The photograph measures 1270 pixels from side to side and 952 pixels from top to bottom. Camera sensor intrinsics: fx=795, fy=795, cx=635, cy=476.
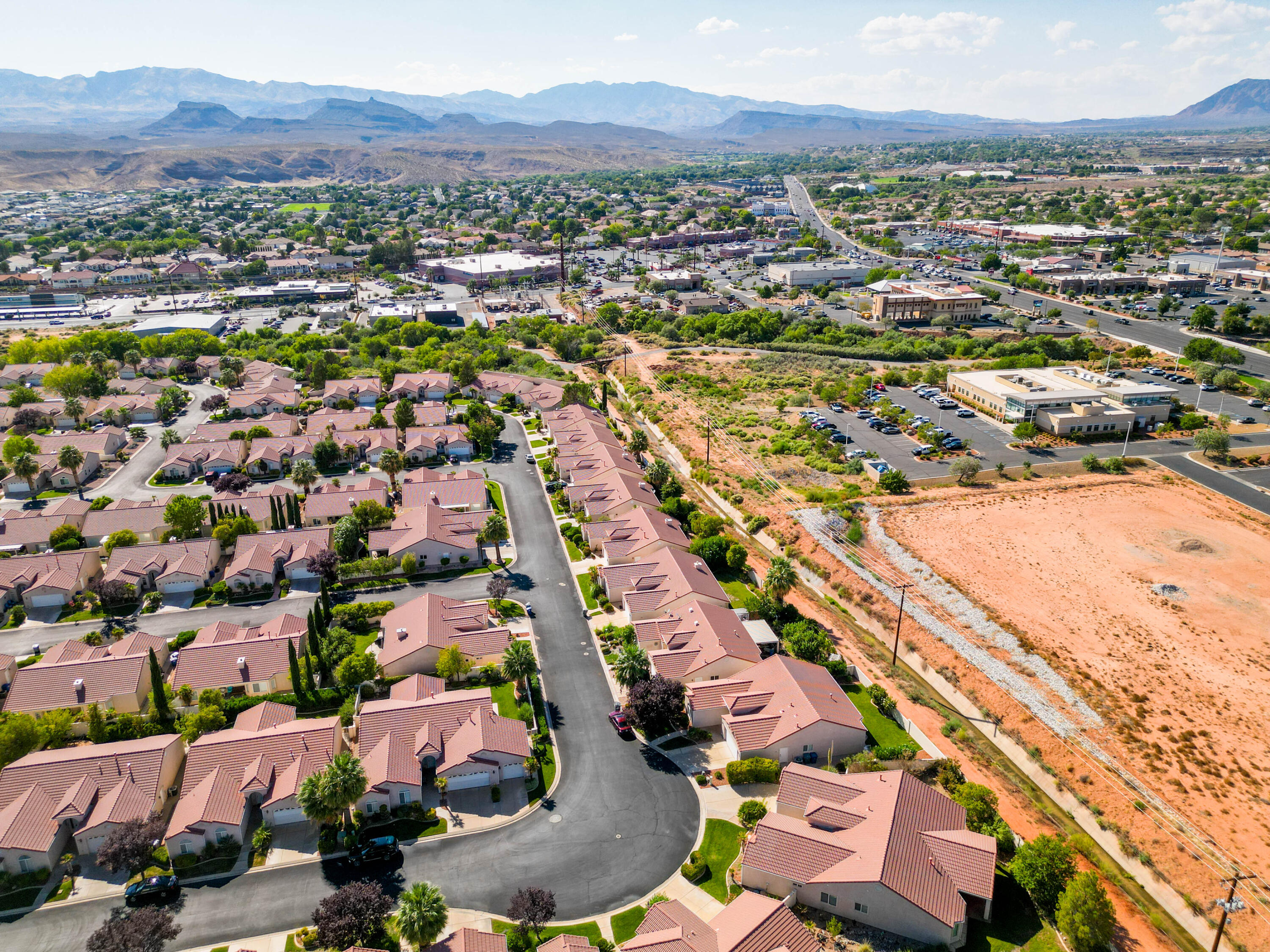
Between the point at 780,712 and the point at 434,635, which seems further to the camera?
the point at 434,635

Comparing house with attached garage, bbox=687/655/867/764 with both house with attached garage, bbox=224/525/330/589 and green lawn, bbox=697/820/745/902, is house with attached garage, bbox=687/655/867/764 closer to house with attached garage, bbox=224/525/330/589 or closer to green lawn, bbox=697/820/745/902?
green lawn, bbox=697/820/745/902

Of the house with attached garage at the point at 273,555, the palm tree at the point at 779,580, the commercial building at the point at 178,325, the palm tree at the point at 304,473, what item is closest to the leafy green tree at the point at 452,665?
the house with attached garage at the point at 273,555

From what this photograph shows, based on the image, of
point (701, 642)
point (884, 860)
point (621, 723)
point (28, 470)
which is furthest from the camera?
point (28, 470)

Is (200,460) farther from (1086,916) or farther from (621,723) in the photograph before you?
(1086,916)

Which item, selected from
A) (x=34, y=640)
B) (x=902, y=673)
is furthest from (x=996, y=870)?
(x=34, y=640)

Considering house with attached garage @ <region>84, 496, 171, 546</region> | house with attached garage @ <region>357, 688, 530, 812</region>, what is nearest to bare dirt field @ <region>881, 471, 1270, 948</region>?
house with attached garage @ <region>357, 688, 530, 812</region>

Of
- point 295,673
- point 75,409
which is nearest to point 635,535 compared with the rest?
point 295,673

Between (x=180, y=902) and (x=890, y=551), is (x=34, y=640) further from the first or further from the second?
(x=890, y=551)
